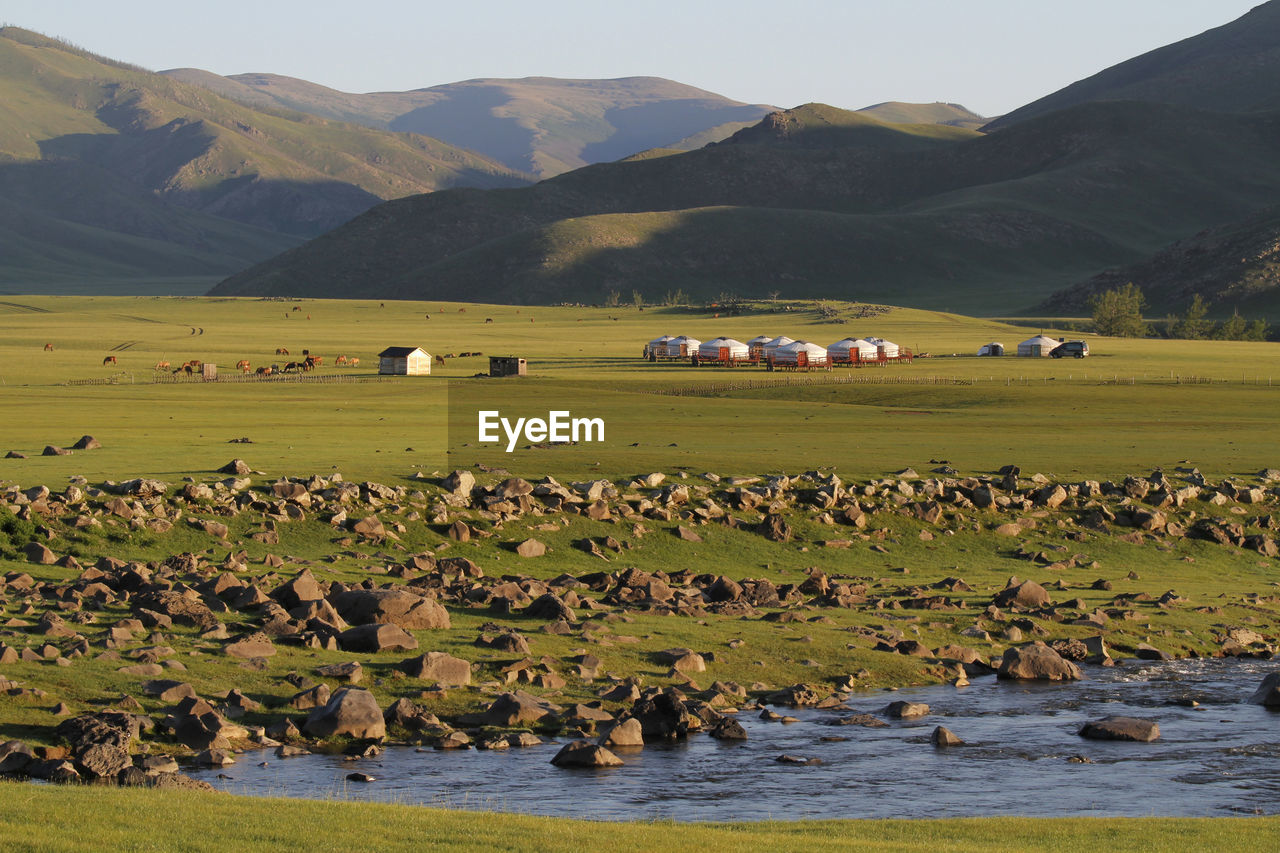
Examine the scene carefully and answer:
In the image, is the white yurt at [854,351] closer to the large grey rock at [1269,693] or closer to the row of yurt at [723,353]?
the row of yurt at [723,353]

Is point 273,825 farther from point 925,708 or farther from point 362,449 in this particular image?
point 362,449

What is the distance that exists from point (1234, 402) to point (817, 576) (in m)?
53.8

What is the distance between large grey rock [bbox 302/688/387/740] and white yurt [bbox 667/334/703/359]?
11151 centimetres

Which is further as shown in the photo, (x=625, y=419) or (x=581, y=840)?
(x=625, y=419)

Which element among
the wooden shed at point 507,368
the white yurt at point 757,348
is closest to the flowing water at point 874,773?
the wooden shed at point 507,368

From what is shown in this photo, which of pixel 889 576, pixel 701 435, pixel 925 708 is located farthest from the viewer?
pixel 701 435

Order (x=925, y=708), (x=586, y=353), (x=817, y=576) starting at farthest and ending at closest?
(x=586, y=353)
(x=817, y=576)
(x=925, y=708)

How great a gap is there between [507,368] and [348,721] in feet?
283

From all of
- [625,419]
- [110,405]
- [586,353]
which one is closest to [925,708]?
[625,419]

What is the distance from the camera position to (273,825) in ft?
53.1

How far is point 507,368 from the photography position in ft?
358

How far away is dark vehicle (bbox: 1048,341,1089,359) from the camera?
13300cm

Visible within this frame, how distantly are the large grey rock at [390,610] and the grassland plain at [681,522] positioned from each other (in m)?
0.45

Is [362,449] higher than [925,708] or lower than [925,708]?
higher
